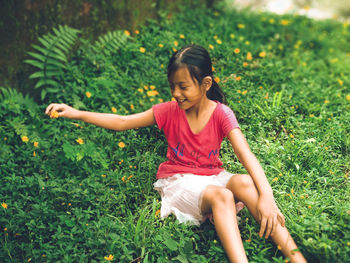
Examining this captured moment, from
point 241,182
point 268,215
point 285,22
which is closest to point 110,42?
point 241,182

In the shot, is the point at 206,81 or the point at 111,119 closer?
the point at 206,81

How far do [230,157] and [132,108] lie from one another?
1067 mm

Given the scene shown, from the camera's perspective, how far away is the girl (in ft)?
6.78

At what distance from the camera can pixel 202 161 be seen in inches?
96.2

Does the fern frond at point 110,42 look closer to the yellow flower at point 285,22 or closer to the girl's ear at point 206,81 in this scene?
the girl's ear at point 206,81

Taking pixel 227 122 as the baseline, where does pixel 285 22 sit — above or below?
above

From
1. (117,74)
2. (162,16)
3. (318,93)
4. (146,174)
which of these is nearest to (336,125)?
(318,93)

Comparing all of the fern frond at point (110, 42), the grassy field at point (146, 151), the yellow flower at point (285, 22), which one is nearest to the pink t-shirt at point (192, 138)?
the grassy field at point (146, 151)

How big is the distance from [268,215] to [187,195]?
1.80 feet

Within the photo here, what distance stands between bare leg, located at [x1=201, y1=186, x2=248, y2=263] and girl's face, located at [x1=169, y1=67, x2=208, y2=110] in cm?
60

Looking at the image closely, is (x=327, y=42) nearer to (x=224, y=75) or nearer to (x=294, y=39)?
(x=294, y=39)

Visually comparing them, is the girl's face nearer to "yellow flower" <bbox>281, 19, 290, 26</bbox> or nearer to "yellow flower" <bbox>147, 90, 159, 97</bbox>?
"yellow flower" <bbox>147, 90, 159, 97</bbox>

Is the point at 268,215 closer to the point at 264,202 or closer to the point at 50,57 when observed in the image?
the point at 264,202

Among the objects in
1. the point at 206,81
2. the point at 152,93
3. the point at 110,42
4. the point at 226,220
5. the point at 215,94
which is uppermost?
the point at 110,42
